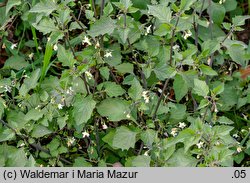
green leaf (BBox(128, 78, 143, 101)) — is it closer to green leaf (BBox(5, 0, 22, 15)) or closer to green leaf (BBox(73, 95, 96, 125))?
green leaf (BBox(73, 95, 96, 125))

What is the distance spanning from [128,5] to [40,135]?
2.68ft

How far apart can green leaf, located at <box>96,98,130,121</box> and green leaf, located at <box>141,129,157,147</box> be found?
131 millimetres

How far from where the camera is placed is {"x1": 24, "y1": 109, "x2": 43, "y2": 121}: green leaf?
268 cm

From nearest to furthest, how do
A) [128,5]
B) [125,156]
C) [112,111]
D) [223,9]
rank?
[128,5]
[112,111]
[125,156]
[223,9]

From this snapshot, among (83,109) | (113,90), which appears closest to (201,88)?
(113,90)

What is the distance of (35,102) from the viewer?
2.83 metres

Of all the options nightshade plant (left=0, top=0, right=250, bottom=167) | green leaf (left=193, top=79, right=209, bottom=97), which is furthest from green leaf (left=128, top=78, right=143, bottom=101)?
green leaf (left=193, top=79, right=209, bottom=97)

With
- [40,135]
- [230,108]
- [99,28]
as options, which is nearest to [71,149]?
[40,135]

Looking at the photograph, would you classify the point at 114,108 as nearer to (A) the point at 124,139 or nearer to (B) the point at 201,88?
(A) the point at 124,139

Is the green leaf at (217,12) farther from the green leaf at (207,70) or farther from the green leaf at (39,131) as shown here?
the green leaf at (39,131)

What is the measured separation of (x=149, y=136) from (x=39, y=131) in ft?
1.91

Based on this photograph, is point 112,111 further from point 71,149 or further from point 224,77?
point 224,77

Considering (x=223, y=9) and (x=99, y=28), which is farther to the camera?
(x=223, y=9)

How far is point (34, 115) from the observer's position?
8.83ft
